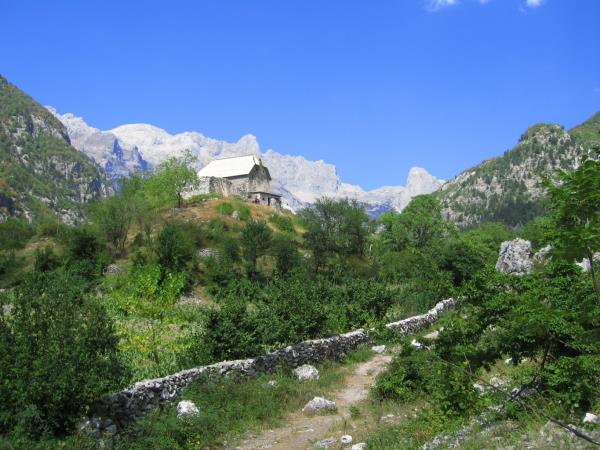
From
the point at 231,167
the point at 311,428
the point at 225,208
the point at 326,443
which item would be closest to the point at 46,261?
the point at 225,208

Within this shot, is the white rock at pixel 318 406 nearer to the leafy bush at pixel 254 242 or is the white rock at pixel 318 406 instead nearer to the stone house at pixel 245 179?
the leafy bush at pixel 254 242

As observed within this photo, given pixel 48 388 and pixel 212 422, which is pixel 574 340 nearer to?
pixel 212 422

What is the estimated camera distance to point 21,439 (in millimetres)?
8859

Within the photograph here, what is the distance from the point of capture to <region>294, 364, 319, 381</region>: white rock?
55.3 feet

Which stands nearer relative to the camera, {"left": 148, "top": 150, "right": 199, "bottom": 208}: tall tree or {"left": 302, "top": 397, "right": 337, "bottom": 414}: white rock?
{"left": 302, "top": 397, "right": 337, "bottom": 414}: white rock

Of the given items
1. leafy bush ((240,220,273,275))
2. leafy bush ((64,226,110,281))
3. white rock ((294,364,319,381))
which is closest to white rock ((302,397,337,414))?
white rock ((294,364,319,381))

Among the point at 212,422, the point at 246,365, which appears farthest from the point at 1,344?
the point at 246,365

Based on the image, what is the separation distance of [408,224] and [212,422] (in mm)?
55065

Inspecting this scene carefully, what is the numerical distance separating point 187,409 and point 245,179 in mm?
67243

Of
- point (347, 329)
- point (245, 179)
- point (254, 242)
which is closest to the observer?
point (347, 329)

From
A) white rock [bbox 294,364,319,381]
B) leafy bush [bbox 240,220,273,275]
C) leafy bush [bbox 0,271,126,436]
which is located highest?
leafy bush [bbox 240,220,273,275]

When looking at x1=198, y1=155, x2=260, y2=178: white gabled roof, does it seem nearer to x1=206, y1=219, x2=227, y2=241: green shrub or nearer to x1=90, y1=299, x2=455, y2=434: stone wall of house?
x1=206, y1=219, x2=227, y2=241: green shrub

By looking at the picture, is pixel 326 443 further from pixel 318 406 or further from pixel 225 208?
pixel 225 208

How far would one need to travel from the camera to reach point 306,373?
17.0 metres
